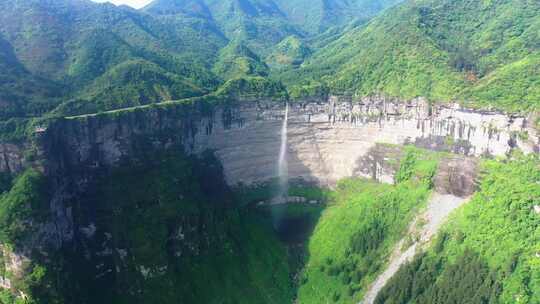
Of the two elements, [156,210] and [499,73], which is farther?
[499,73]

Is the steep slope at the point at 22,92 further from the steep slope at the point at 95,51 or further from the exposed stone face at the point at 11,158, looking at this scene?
the exposed stone face at the point at 11,158

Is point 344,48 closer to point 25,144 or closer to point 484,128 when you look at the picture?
point 484,128

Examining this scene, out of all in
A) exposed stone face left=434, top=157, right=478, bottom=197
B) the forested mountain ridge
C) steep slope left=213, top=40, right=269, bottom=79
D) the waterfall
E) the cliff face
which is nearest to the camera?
the cliff face

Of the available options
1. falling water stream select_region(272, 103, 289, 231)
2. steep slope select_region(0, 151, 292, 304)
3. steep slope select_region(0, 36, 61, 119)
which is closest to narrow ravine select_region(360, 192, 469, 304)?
steep slope select_region(0, 151, 292, 304)

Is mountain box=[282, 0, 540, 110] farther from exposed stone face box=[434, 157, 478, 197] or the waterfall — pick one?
the waterfall

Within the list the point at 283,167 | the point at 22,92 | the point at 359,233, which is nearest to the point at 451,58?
the point at 283,167

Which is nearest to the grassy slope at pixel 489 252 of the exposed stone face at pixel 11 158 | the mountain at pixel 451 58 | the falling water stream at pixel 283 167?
the mountain at pixel 451 58

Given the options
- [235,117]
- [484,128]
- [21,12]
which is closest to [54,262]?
[235,117]
